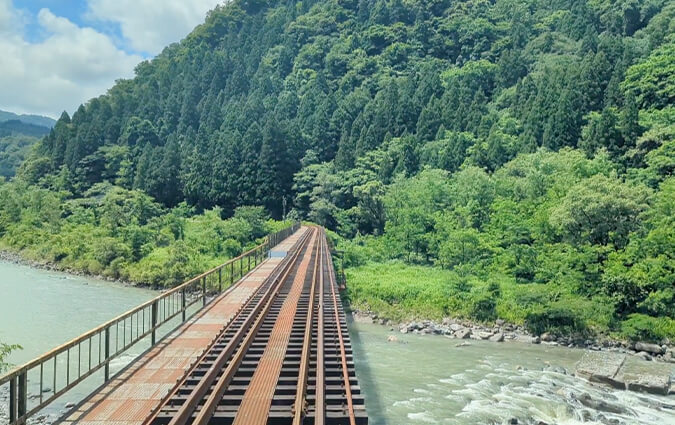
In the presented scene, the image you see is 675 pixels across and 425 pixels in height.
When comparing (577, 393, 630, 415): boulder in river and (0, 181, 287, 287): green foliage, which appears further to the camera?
(0, 181, 287, 287): green foliage

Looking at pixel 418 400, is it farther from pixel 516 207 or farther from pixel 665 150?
pixel 665 150

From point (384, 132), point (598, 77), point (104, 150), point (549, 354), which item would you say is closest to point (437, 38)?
point (384, 132)

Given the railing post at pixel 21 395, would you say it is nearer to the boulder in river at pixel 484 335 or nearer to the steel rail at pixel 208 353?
the steel rail at pixel 208 353

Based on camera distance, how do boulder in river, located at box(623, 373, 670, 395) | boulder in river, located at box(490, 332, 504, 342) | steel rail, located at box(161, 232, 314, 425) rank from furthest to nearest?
boulder in river, located at box(490, 332, 504, 342)
boulder in river, located at box(623, 373, 670, 395)
steel rail, located at box(161, 232, 314, 425)

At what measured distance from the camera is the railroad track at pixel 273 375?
24.7 ft

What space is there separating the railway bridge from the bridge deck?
16mm

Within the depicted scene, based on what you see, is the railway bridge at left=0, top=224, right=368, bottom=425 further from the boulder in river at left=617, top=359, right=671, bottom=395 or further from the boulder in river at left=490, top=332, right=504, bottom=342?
the boulder in river at left=617, top=359, right=671, bottom=395

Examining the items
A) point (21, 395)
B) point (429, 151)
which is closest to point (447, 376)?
point (21, 395)

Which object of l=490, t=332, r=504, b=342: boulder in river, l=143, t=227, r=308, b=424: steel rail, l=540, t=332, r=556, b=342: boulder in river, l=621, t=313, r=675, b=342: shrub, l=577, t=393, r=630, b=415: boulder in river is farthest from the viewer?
l=540, t=332, r=556, b=342: boulder in river

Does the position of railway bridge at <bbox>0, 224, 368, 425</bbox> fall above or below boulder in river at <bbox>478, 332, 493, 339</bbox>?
above

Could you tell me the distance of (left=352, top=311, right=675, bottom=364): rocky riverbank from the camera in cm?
2080

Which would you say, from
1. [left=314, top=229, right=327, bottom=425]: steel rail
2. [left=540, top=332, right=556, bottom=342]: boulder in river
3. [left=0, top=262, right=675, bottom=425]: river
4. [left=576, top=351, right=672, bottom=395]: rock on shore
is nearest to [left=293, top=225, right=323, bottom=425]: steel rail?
[left=314, top=229, right=327, bottom=425]: steel rail

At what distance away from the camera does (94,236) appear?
42000 millimetres

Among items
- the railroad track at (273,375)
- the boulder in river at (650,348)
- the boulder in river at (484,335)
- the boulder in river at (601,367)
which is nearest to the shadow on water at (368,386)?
the railroad track at (273,375)
